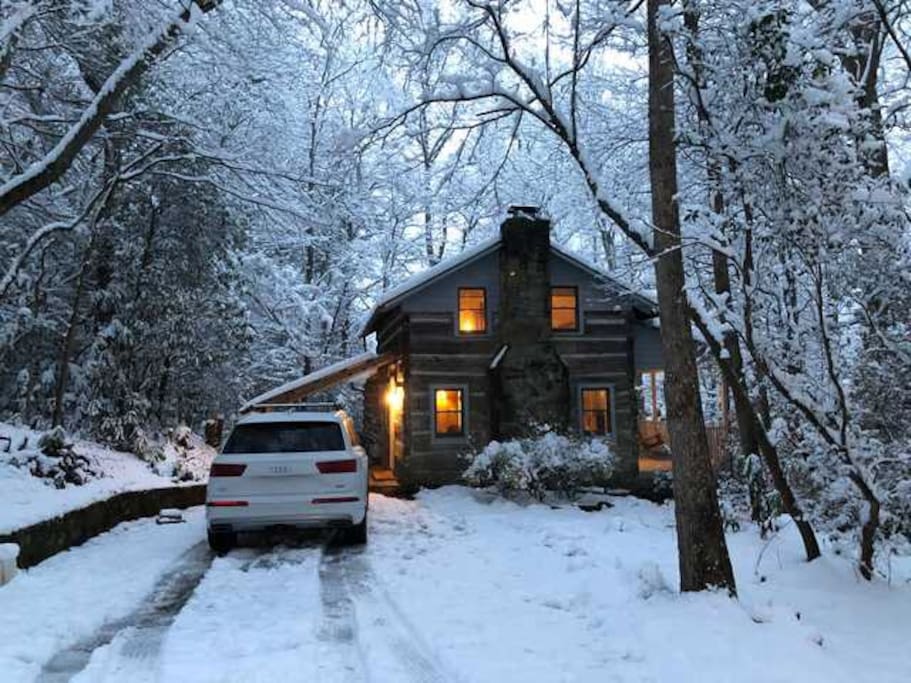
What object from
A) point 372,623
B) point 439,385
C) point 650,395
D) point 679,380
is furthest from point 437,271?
point 650,395

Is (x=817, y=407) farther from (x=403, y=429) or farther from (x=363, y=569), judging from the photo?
(x=403, y=429)

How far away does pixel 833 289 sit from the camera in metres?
6.81

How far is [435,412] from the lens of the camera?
18094mm

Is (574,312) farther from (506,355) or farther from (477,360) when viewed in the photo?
(477,360)

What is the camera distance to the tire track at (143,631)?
5.11 m

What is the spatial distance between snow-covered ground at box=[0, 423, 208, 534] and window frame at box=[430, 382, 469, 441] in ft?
19.8

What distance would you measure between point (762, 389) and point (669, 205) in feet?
9.05

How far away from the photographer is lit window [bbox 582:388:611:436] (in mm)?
18766

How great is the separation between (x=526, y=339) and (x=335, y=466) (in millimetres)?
9081

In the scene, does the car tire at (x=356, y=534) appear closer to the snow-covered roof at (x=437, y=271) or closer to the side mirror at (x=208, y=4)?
the side mirror at (x=208, y=4)

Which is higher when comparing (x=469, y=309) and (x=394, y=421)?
(x=469, y=309)

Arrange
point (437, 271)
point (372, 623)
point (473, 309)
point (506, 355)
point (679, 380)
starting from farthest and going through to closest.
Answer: point (473, 309)
point (437, 271)
point (506, 355)
point (679, 380)
point (372, 623)

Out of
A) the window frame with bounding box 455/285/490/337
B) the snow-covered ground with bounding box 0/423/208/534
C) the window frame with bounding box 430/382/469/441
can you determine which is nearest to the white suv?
the snow-covered ground with bounding box 0/423/208/534

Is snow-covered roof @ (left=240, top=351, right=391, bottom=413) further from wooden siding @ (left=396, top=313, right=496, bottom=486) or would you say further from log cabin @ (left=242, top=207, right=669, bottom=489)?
wooden siding @ (left=396, top=313, right=496, bottom=486)
